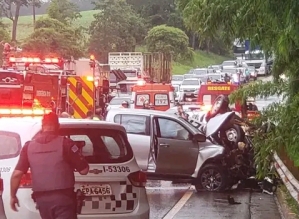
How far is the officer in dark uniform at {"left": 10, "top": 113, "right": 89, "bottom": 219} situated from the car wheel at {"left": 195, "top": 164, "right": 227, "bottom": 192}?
339 inches

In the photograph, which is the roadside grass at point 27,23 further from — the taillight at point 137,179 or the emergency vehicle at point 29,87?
the taillight at point 137,179

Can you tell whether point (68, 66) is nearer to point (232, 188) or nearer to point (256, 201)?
point (232, 188)

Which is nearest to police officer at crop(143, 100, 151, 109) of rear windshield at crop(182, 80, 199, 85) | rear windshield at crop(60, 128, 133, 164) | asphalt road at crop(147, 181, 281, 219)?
asphalt road at crop(147, 181, 281, 219)

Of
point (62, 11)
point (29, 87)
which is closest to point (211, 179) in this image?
point (29, 87)

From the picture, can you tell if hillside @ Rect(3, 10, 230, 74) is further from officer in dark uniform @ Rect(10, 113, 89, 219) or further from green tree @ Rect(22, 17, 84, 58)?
officer in dark uniform @ Rect(10, 113, 89, 219)

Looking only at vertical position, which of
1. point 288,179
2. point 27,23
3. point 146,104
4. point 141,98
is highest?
point 27,23

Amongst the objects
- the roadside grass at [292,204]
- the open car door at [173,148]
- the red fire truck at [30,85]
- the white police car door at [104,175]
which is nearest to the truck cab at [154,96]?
the red fire truck at [30,85]

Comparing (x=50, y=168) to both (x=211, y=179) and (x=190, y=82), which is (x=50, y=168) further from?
(x=190, y=82)

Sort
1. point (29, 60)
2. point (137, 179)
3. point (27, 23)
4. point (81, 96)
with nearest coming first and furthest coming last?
point (137, 179) < point (29, 60) < point (81, 96) < point (27, 23)

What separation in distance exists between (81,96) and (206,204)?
7214mm

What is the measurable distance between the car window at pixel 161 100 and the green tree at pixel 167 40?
33324 mm

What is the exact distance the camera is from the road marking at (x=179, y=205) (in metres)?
12.3

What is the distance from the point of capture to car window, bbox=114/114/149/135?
15211mm

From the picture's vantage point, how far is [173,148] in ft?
49.0
